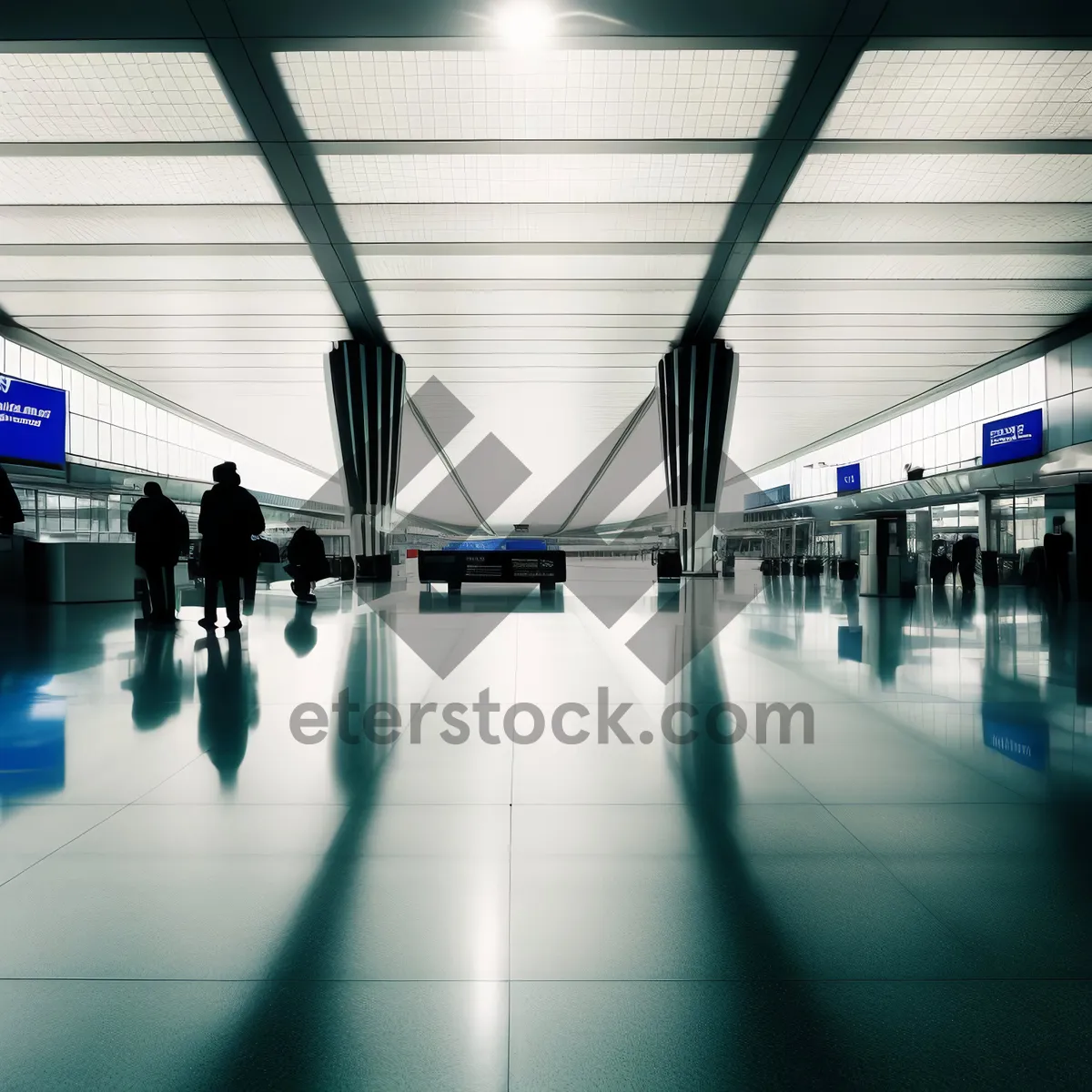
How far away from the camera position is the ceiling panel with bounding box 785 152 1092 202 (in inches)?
502

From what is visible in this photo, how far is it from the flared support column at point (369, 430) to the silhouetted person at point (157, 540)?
51.2ft

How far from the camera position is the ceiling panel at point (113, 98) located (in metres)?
10.2

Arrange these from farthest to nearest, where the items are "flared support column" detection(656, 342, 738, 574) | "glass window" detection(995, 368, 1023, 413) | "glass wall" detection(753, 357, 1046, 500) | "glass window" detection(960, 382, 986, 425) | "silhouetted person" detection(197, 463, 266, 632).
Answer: "glass window" detection(960, 382, 986, 425) → "glass window" detection(995, 368, 1023, 413) → "glass wall" detection(753, 357, 1046, 500) → "flared support column" detection(656, 342, 738, 574) → "silhouetted person" detection(197, 463, 266, 632)

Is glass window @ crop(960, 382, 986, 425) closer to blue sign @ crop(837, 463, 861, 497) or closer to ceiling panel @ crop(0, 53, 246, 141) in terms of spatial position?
blue sign @ crop(837, 463, 861, 497)

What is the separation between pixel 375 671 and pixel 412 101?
9123mm

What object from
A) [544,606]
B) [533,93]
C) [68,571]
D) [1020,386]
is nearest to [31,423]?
[68,571]

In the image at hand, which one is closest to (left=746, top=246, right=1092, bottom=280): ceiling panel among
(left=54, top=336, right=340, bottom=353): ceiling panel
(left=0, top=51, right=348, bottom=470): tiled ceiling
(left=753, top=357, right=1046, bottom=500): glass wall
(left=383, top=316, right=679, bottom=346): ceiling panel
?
(left=383, top=316, right=679, bottom=346): ceiling panel

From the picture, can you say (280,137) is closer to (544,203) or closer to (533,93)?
(533,93)

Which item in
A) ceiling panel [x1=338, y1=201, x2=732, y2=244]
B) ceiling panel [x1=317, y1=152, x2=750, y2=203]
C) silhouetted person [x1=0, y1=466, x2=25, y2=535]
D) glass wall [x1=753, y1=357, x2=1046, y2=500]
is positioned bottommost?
silhouetted person [x1=0, y1=466, x2=25, y2=535]

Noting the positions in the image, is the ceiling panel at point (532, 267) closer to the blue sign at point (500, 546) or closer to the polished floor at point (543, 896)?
the blue sign at point (500, 546)

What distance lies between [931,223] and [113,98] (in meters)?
14.2

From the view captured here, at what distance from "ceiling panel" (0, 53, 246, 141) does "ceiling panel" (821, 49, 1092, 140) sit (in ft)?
29.3

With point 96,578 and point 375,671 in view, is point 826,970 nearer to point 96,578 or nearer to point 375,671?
point 375,671

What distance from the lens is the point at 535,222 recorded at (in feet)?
50.9
